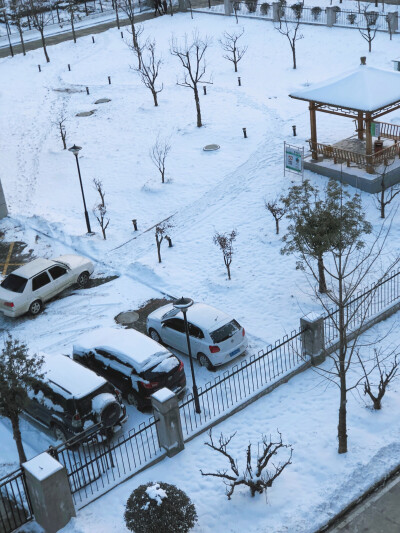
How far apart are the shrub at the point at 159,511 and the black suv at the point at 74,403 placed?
3160 millimetres

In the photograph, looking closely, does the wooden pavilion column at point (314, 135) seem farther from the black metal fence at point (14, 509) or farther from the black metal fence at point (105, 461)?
the black metal fence at point (14, 509)

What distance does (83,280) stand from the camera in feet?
78.9

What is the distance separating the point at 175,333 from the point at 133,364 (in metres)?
2.40

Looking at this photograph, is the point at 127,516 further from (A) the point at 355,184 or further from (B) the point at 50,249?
(A) the point at 355,184

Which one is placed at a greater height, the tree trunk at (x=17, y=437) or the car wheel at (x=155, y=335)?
the tree trunk at (x=17, y=437)

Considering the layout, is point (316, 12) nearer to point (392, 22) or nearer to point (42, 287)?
point (392, 22)

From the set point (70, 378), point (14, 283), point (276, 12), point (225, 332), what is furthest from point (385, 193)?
point (276, 12)

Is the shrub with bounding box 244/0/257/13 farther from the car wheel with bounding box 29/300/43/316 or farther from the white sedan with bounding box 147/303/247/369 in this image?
the white sedan with bounding box 147/303/247/369

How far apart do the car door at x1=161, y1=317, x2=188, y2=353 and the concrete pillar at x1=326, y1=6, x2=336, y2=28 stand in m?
30.2

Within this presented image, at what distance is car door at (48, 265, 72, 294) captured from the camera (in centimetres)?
2317

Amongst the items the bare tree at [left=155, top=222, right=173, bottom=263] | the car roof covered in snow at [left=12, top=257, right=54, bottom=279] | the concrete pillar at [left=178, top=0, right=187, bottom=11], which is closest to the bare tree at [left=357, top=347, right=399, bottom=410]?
the bare tree at [left=155, top=222, right=173, bottom=263]

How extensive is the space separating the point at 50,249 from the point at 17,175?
798 centimetres

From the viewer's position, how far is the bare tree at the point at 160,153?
29984 millimetres

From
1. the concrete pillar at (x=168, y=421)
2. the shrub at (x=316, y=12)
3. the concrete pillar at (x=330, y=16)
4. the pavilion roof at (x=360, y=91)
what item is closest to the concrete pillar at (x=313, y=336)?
the concrete pillar at (x=168, y=421)
